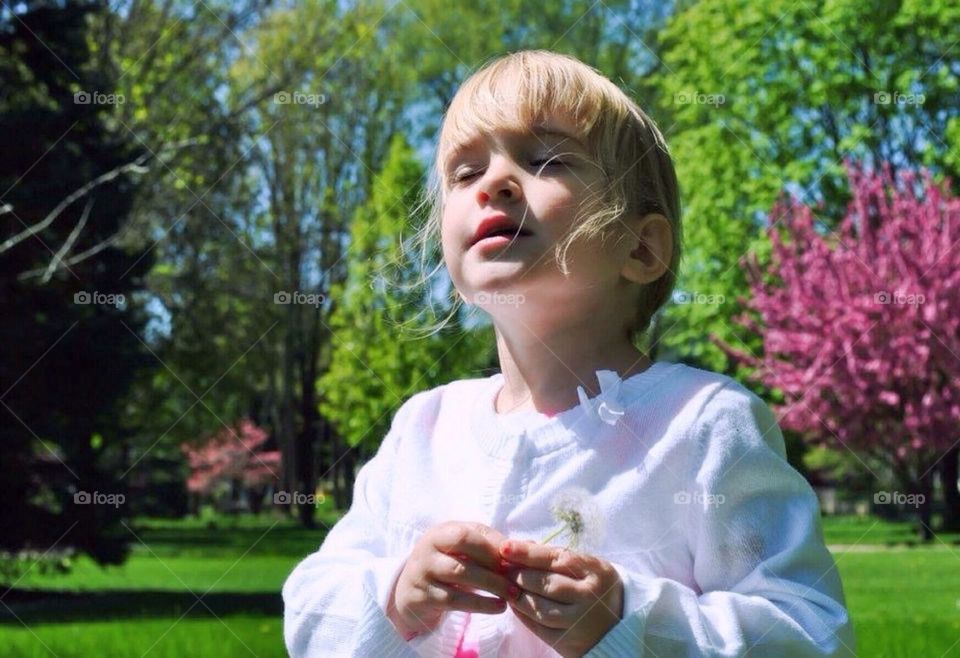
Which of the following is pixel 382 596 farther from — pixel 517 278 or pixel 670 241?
pixel 670 241

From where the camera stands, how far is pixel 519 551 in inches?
45.7

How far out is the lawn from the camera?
275 inches

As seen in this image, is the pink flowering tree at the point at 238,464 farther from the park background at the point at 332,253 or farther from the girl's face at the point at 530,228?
the girl's face at the point at 530,228

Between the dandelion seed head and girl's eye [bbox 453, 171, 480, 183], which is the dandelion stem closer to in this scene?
the dandelion seed head

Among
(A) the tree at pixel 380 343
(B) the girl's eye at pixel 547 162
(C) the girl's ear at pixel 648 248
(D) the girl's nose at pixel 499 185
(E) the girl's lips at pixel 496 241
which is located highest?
(B) the girl's eye at pixel 547 162

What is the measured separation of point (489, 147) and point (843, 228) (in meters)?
11.6

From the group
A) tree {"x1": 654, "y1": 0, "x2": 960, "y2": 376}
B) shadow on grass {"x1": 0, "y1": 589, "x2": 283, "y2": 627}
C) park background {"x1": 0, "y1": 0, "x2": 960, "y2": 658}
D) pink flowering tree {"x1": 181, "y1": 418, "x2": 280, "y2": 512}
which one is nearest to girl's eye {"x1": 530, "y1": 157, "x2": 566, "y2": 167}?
park background {"x1": 0, "y1": 0, "x2": 960, "y2": 658}

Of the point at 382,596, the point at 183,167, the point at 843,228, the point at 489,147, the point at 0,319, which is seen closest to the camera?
the point at 382,596

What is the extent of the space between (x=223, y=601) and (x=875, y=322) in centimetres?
652

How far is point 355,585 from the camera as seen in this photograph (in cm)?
133

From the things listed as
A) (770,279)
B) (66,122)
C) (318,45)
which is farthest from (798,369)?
(66,122)

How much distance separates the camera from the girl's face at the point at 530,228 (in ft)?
4.41

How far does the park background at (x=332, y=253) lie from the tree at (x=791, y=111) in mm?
42

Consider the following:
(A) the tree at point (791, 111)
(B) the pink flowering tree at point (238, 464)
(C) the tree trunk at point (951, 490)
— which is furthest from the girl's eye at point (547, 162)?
(B) the pink flowering tree at point (238, 464)
